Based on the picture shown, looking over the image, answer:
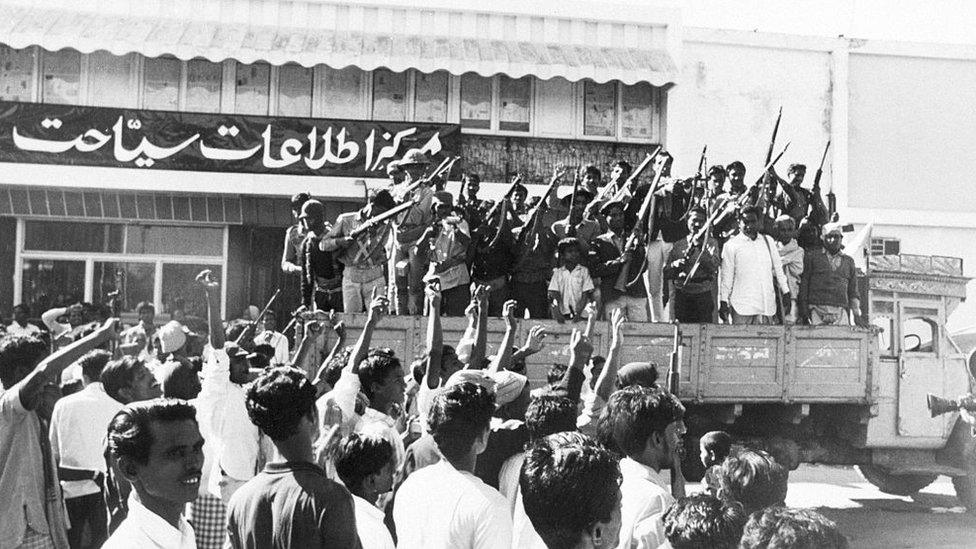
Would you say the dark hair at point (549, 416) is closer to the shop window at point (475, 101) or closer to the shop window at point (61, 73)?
the shop window at point (475, 101)

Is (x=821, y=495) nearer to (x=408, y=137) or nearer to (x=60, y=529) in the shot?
(x=408, y=137)

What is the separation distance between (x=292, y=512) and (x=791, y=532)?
118 centimetres

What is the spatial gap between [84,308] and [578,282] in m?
4.99

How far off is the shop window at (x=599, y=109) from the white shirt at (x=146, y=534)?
Answer: 13386 mm

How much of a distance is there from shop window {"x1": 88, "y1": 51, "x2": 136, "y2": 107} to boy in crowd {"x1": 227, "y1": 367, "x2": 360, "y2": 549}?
42.0ft

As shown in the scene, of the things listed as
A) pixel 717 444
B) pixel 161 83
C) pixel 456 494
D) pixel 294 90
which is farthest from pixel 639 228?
pixel 161 83

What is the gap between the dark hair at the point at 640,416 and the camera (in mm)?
3215

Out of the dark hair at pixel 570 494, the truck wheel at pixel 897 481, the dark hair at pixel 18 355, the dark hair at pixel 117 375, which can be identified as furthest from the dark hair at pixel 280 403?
the truck wheel at pixel 897 481

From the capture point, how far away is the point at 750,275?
8.46 m

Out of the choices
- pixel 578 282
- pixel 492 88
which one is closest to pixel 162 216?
pixel 492 88

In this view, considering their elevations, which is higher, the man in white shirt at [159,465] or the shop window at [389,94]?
the shop window at [389,94]

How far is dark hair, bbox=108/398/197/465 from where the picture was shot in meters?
2.55

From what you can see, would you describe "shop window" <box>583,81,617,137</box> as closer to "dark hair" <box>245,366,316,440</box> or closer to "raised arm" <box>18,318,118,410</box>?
"raised arm" <box>18,318,118,410</box>

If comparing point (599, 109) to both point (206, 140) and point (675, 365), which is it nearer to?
point (206, 140)
